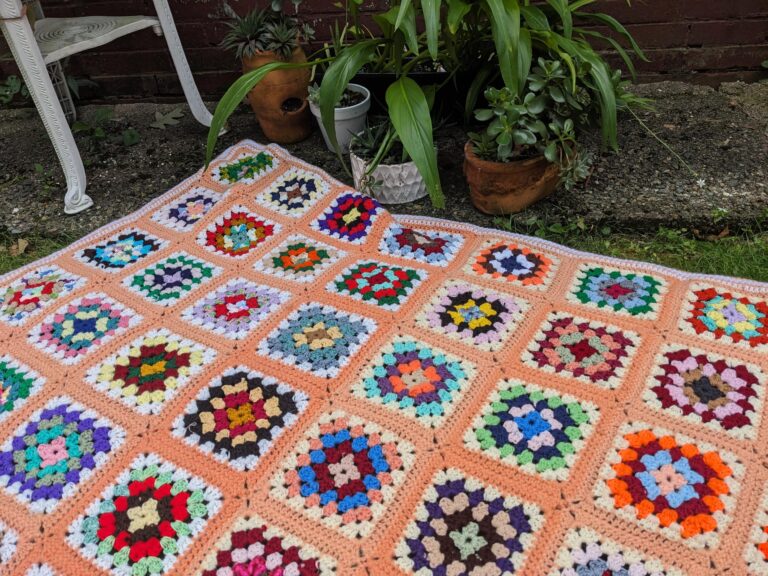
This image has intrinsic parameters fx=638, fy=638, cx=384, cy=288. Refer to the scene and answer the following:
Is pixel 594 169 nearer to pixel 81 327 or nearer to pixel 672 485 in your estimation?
pixel 672 485

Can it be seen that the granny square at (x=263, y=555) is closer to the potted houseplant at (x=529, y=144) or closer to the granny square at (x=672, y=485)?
the granny square at (x=672, y=485)

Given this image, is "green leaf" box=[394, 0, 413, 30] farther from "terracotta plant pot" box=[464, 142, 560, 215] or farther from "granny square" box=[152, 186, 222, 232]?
"granny square" box=[152, 186, 222, 232]

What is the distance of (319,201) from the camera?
77.2 inches

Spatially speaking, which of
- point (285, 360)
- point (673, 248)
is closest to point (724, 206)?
point (673, 248)

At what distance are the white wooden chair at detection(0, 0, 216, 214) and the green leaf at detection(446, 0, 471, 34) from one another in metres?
1.11

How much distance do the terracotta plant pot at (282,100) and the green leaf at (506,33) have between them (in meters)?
0.85

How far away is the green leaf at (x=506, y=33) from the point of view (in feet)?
5.06

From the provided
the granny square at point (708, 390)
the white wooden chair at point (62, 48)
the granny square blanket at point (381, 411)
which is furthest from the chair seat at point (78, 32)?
the granny square at point (708, 390)

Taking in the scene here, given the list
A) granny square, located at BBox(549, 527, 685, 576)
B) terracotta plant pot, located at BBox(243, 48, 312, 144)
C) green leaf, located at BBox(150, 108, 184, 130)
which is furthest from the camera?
green leaf, located at BBox(150, 108, 184, 130)

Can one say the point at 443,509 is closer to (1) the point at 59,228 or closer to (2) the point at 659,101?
(1) the point at 59,228

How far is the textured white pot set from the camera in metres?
1.90

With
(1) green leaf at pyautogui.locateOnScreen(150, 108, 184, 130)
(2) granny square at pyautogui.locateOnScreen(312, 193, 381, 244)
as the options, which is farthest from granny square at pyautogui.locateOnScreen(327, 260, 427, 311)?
(1) green leaf at pyautogui.locateOnScreen(150, 108, 184, 130)

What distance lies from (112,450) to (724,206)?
171 centimetres

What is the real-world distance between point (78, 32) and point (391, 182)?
114 centimetres
